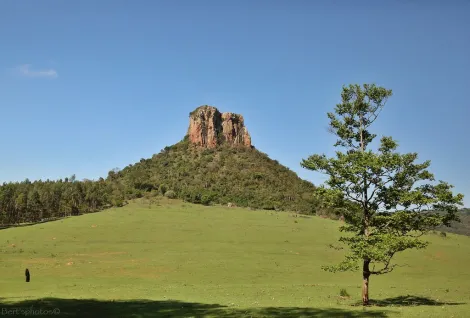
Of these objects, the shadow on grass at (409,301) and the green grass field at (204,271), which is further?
the shadow on grass at (409,301)

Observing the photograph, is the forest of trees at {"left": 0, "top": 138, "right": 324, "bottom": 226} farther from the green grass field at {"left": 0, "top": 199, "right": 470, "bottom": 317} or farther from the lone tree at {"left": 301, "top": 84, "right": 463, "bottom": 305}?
the lone tree at {"left": 301, "top": 84, "right": 463, "bottom": 305}

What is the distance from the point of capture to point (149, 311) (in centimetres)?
2361

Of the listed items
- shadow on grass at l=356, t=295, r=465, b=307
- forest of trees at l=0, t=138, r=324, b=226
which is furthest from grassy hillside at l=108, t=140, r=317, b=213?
shadow on grass at l=356, t=295, r=465, b=307

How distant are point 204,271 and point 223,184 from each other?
12553 centimetres

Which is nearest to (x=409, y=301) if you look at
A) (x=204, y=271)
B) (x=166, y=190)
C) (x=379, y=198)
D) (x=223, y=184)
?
(x=379, y=198)

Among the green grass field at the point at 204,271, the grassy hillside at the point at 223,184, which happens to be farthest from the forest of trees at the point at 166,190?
the green grass field at the point at 204,271

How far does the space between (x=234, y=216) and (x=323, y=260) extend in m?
49.0

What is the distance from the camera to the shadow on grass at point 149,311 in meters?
21.7

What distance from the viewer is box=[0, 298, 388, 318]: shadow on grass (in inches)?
856

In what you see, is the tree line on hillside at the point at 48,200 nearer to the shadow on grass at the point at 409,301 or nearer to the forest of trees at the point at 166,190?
the forest of trees at the point at 166,190

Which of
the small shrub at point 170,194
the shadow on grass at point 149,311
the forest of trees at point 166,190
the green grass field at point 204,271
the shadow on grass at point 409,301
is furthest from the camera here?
the small shrub at point 170,194

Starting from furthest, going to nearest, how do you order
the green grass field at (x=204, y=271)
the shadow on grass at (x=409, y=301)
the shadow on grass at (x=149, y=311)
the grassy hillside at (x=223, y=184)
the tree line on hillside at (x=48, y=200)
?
the grassy hillside at (x=223, y=184), the tree line on hillside at (x=48, y=200), the shadow on grass at (x=409, y=301), the green grass field at (x=204, y=271), the shadow on grass at (x=149, y=311)

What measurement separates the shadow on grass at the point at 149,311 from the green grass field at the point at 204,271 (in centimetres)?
7

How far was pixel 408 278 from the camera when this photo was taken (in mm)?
54344
